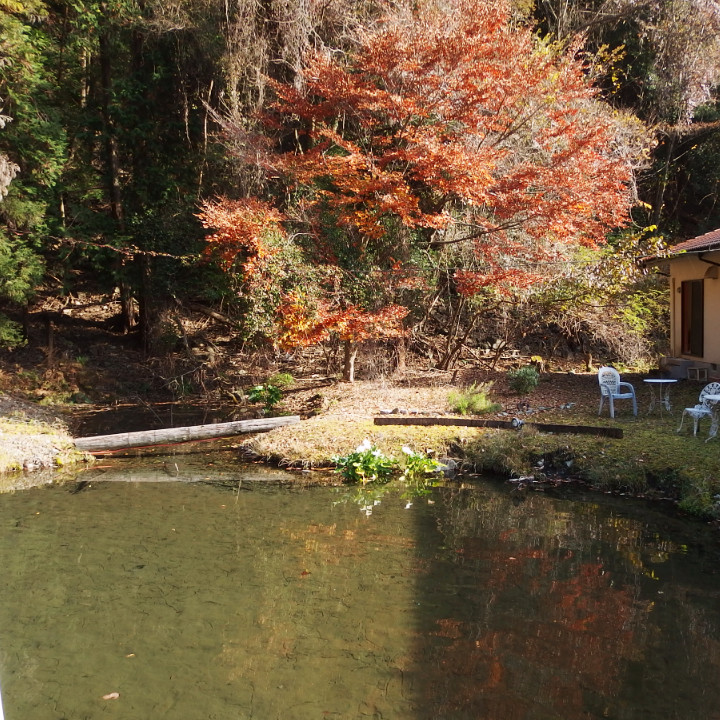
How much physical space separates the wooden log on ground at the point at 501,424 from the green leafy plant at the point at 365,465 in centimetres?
118

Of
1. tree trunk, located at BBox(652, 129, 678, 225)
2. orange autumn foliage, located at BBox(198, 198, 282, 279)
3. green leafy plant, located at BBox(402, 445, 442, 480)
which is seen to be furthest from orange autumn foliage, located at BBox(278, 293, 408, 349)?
tree trunk, located at BBox(652, 129, 678, 225)

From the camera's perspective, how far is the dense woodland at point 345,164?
12.4 metres

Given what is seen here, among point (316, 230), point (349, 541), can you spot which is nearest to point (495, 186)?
point (316, 230)

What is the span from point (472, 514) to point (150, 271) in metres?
10.4

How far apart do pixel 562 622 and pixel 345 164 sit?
9027 mm

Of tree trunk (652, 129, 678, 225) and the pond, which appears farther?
tree trunk (652, 129, 678, 225)

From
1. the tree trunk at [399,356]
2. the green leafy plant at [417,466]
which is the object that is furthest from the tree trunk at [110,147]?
the green leafy plant at [417,466]

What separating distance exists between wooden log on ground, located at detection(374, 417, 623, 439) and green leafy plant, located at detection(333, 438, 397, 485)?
3.87ft

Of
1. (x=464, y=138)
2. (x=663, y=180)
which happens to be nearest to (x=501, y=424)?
(x=464, y=138)

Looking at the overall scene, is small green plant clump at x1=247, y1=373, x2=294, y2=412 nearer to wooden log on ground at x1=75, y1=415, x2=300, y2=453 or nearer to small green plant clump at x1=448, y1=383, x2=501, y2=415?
wooden log on ground at x1=75, y1=415, x2=300, y2=453

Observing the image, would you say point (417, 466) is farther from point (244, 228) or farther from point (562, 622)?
point (244, 228)

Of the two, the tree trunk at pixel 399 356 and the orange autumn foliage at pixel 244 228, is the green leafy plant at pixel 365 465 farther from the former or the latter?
the tree trunk at pixel 399 356

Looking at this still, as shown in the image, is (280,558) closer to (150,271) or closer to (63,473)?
(63,473)

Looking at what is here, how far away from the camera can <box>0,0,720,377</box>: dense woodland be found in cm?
1237
